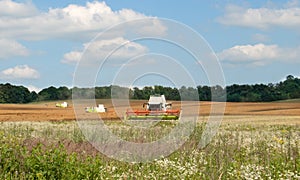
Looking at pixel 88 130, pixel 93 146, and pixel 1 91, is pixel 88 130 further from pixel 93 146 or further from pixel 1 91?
pixel 1 91

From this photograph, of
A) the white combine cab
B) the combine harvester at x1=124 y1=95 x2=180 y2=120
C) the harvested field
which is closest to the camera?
the combine harvester at x1=124 y1=95 x2=180 y2=120

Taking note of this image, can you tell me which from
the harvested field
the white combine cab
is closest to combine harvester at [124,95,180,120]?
the white combine cab

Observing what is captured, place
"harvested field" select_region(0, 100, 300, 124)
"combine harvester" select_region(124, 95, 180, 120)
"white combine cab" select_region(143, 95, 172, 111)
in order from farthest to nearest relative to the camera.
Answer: "harvested field" select_region(0, 100, 300, 124)
"white combine cab" select_region(143, 95, 172, 111)
"combine harvester" select_region(124, 95, 180, 120)

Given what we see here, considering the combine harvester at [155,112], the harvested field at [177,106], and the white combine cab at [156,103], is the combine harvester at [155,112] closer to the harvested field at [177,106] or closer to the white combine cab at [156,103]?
the white combine cab at [156,103]

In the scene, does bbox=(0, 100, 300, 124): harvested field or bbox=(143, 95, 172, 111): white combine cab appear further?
bbox=(0, 100, 300, 124): harvested field

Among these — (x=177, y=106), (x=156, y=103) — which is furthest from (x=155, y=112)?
(x=177, y=106)

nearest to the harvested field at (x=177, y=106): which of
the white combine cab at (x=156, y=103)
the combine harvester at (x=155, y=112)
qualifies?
the combine harvester at (x=155, y=112)

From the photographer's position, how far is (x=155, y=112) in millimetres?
38938

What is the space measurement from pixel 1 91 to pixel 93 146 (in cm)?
8550

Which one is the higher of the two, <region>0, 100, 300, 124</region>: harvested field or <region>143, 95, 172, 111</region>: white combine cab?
<region>143, 95, 172, 111</region>: white combine cab

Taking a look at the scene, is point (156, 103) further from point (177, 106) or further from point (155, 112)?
point (177, 106)

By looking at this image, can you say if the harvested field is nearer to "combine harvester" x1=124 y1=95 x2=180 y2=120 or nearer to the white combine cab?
"combine harvester" x1=124 y1=95 x2=180 y2=120

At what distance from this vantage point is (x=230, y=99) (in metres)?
86.8

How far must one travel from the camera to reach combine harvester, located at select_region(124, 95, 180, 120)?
36812 mm
